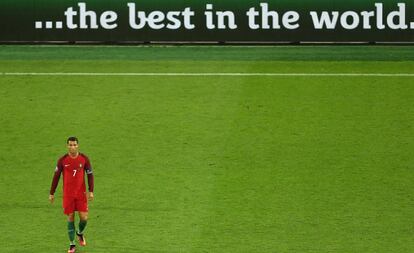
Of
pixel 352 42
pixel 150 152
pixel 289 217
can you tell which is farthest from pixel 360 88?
pixel 289 217

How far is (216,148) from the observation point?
23.2 meters

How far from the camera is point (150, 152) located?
905 inches

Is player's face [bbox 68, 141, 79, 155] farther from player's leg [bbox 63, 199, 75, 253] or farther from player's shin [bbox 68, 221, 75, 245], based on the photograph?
player's shin [bbox 68, 221, 75, 245]

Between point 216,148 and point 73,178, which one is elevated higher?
point 73,178

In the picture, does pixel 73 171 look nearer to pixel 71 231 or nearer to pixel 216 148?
pixel 71 231

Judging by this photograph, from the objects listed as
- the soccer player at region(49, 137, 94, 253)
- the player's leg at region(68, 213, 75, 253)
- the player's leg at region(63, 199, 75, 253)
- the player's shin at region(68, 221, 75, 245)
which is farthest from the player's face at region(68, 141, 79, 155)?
the player's shin at region(68, 221, 75, 245)

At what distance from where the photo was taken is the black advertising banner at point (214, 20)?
30828 millimetres

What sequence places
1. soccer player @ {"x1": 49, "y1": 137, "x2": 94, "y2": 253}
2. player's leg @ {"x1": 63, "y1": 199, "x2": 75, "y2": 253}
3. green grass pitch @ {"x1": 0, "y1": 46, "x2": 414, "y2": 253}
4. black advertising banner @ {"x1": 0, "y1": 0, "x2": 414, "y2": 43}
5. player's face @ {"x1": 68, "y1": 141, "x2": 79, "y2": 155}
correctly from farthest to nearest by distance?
black advertising banner @ {"x1": 0, "y1": 0, "x2": 414, "y2": 43} → green grass pitch @ {"x1": 0, "y1": 46, "x2": 414, "y2": 253} → player's leg @ {"x1": 63, "y1": 199, "x2": 75, "y2": 253} → soccer player @ {"x1": 49, "y1": 137, "x2": 94, "y2": 253} → player's face @ {"x1": 68, "y1": 141, "x2": 79, "y2": 155}

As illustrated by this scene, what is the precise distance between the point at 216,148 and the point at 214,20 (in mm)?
8325

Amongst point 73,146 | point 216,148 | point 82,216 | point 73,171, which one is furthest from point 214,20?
point 73,146

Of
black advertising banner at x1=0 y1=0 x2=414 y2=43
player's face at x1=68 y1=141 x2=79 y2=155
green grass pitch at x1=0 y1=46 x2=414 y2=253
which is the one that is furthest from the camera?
black advertising banner at x1=0 y1=0 x2=414 y2=43

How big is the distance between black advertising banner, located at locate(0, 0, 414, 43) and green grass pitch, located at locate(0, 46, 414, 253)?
37cm

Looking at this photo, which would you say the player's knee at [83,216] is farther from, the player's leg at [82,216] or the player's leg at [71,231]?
the player's leg at [71,231]

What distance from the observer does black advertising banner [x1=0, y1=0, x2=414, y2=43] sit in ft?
101
